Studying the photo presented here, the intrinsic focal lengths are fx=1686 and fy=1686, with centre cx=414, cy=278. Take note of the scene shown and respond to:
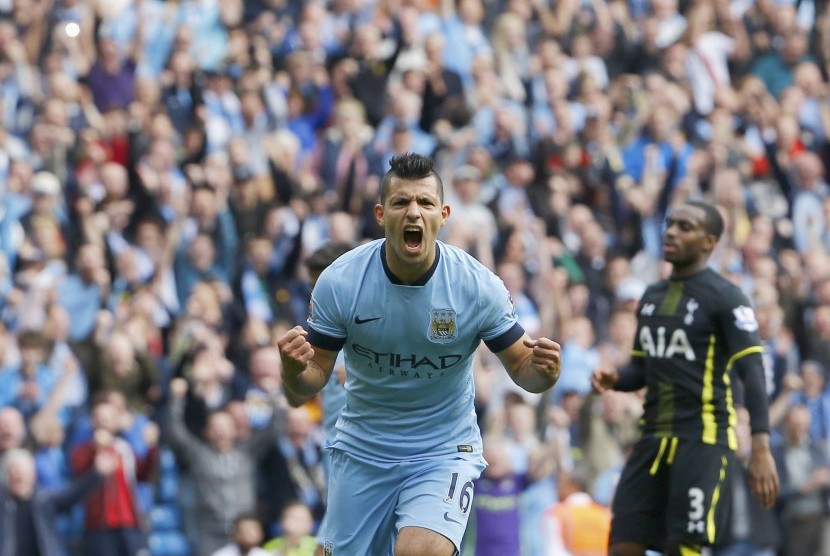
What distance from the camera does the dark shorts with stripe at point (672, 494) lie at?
31.7ft

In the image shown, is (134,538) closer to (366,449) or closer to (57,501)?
(57,501)

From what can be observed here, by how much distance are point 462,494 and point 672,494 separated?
2.04m

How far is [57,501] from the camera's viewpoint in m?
13.6

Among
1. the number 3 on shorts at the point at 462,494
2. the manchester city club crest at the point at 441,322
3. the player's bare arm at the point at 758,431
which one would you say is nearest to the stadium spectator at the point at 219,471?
the player's bare arm at the point at 758,431

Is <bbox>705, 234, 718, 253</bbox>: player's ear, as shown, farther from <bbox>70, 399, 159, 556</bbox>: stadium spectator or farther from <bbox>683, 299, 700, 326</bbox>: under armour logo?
<bbox>70, 399, 159, 556</bbox>: stadium spectator

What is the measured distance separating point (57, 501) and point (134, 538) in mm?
695

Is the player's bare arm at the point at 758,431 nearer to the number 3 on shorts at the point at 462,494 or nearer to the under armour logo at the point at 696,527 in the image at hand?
the under armour logo at the point at 696,527

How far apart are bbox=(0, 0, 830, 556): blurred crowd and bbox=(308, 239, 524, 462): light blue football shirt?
378 cm

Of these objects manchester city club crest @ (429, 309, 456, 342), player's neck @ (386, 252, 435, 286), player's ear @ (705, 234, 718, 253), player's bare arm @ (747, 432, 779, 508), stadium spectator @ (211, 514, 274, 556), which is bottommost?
stadium spectator @ (211, 514, 274, 556)

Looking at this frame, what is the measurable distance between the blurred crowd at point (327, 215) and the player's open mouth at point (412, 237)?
4356 millimetres

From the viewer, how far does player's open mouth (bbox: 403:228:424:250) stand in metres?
8.03

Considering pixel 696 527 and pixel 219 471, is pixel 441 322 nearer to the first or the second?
pixel 696 527

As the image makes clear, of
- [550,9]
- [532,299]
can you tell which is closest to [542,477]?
[532,299]

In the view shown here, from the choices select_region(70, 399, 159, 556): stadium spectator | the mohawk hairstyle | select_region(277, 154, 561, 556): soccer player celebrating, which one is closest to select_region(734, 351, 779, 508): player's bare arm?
select_region(277, 154, 561, 556): soccer player celebrating
